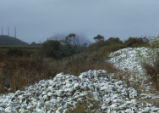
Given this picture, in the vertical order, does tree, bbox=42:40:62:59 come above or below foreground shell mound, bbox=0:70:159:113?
above

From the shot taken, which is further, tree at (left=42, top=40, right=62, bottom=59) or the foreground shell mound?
tree at (left=42, top=40, right=62, bottom=59)

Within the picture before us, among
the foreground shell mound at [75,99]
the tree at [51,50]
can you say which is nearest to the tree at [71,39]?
the tree at [51,50]

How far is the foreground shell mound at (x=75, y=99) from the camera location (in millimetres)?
3359

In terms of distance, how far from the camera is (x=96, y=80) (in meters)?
5.02

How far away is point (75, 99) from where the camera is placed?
383 centimetres

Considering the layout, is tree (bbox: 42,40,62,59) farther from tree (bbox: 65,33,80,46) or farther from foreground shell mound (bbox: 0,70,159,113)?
foreground shell mound (bbox: 0,70,159,113)

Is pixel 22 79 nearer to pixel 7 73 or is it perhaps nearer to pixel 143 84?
pixel 7 73

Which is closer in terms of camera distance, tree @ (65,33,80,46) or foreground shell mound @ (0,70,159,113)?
foreground shell mound @ (0,70,159,113)

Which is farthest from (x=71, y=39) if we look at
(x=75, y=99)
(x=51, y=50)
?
(x=75, y=99)

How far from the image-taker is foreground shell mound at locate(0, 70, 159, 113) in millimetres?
3359

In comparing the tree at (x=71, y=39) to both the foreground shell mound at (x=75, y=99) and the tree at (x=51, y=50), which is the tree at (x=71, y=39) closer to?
the tree at (x=51, y=50)

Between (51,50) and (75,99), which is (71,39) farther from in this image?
(75,99)

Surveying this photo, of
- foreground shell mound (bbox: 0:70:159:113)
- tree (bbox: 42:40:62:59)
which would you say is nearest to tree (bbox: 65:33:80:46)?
tree (bbox: 42:40:62:59)

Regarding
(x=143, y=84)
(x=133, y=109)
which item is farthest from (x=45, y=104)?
(x=143, y=84)
